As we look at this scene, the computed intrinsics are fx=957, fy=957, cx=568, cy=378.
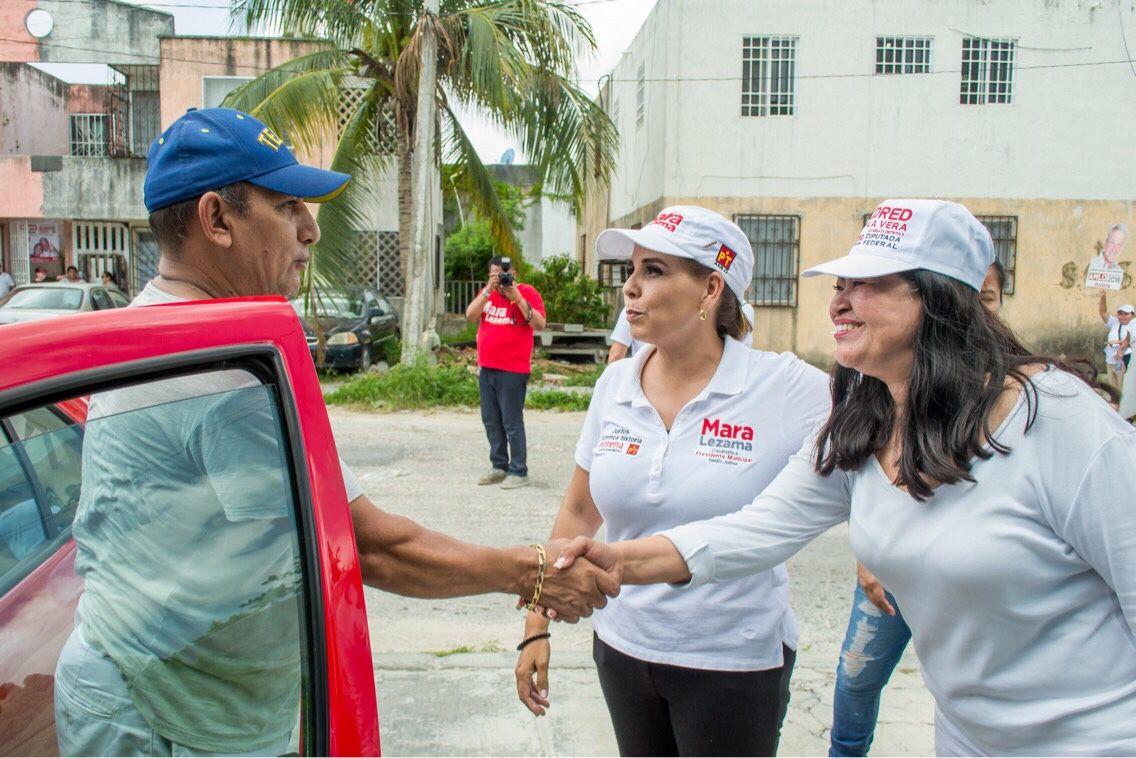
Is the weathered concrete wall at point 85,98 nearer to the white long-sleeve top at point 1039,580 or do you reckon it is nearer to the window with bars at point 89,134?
the window with bars at point 89,134

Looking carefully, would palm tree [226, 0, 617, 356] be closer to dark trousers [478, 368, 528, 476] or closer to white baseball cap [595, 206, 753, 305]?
dark trousers [478, 368, 528, 476]

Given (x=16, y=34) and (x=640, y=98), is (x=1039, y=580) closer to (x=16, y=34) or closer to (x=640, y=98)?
(x=640, y=98)

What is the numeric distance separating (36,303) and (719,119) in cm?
1204

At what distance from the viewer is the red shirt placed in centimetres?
798

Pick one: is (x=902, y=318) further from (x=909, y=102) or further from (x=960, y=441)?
(x=909, y=102)

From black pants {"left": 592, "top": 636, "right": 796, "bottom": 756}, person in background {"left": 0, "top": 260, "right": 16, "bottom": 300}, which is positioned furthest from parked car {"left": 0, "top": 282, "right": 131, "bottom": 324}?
black pants {"left": 592, "top": 636, "right": 796, "bottom": 756}

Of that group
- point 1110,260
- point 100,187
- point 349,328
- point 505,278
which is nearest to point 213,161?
point 505,278

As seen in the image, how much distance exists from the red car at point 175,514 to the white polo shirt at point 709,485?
1.09 metres

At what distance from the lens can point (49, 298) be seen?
1617cm

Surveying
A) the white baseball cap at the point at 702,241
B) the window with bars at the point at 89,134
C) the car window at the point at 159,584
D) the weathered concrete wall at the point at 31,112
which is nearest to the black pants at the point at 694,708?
the white baseball cap at the point at 702,241

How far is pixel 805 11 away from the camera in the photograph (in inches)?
648

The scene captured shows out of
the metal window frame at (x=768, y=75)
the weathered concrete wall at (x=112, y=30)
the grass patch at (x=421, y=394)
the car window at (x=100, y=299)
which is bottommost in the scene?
the grass patch at (x=421, y=394)

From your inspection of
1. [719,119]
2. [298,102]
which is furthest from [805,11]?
[298,102]

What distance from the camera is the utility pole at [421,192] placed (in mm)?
12656
